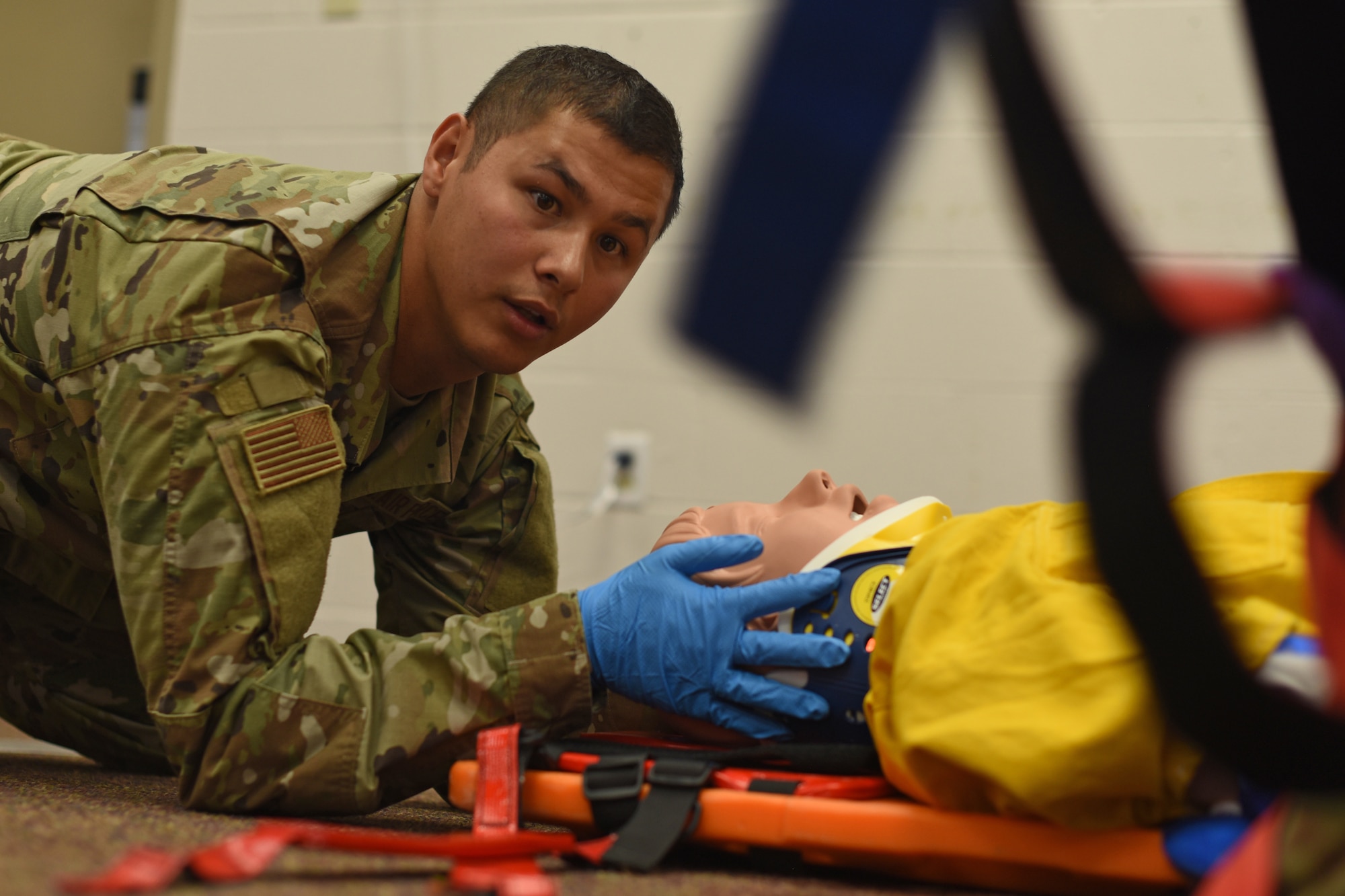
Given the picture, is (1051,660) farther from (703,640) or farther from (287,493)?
(287,493)

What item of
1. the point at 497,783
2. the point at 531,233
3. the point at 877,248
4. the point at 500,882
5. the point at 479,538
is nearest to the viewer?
the point at 500,882

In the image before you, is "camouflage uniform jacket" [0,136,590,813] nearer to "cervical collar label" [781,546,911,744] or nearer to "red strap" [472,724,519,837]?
"red strap" [472,724,519,837]

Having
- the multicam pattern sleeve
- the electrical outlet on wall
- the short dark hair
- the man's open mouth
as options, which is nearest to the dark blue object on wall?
the short dark hair

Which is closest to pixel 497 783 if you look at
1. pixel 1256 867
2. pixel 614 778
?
pixel 614 778

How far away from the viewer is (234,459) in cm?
99

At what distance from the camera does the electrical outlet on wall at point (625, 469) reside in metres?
2.07

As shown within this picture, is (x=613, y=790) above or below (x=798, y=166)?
below

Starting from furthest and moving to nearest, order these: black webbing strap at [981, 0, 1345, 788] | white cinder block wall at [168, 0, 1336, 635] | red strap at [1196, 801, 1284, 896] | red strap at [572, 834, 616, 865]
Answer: white cinder block wall at [168, 0, 1336, 635], red strap at [572, 834, 616, 865], red strap at [1196, 801, 1284, 896], black webbing strap at [981, 0, 1345, 788]

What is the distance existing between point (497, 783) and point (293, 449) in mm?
360

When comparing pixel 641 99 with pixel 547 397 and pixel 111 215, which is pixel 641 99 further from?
pixel 547 397

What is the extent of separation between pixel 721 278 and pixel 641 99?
2.03 feet

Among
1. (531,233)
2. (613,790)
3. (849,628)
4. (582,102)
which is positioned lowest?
(613,790)

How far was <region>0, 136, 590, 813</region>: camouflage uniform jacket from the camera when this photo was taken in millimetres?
973

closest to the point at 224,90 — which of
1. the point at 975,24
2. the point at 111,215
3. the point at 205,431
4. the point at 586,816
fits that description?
the point at 111,215
